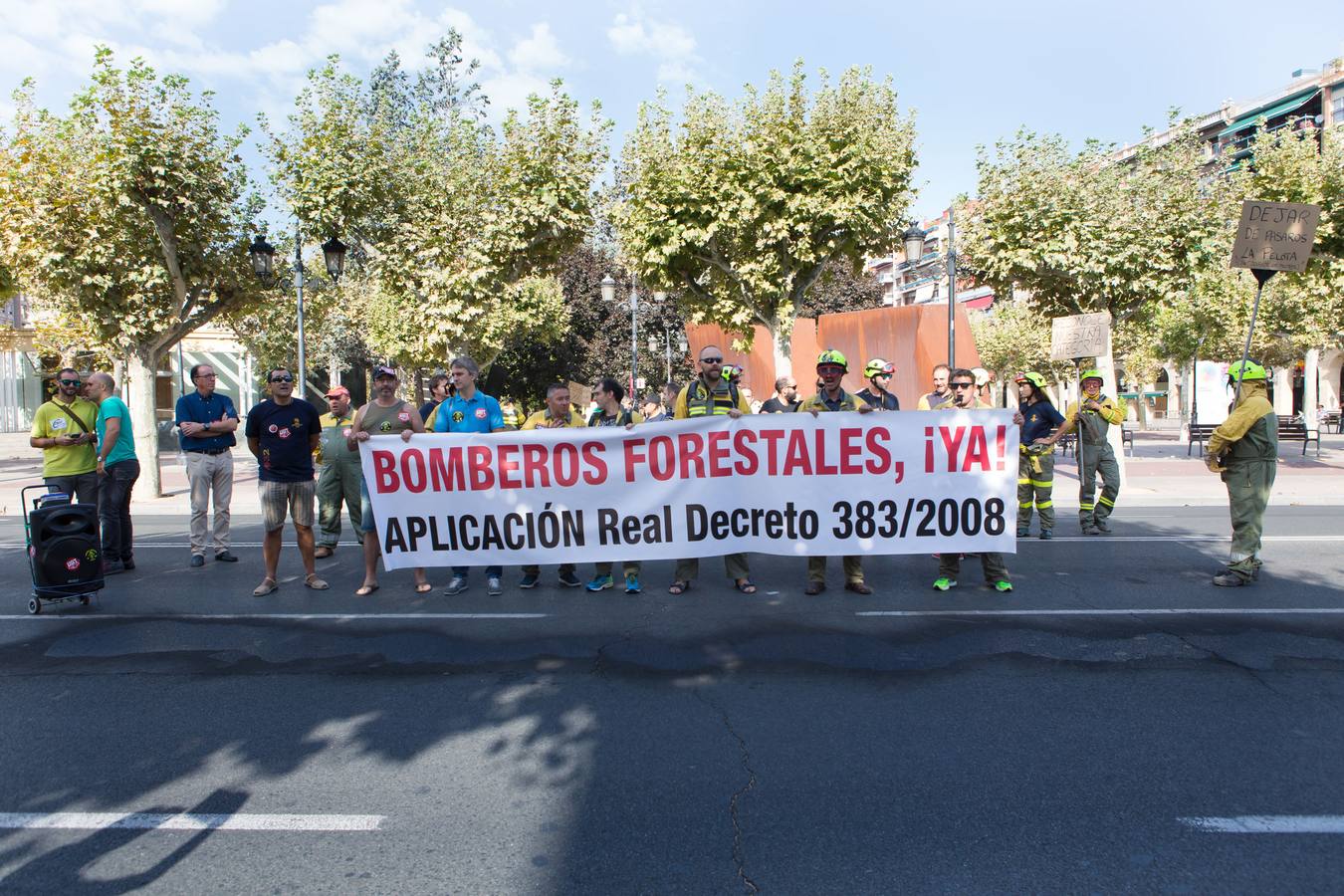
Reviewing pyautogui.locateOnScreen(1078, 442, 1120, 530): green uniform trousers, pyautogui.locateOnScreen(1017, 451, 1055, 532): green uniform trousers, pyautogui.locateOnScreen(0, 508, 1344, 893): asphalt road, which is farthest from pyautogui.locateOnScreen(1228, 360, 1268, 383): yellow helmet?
pyautogui.locateOnScreen(1078, 442, 1120, 530): green uniform trousers

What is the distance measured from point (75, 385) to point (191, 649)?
3.44 meters

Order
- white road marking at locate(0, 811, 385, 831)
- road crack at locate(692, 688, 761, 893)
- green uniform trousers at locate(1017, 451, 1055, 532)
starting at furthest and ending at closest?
green uniform trousers at locate(1017, 451, 1055, 532) → white road marking at locate(0, 811, 385, 831) → road crack at locate(692, 688, 761, 893)

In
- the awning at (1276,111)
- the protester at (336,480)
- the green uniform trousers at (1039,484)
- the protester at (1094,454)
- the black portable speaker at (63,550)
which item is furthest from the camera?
the awning at (1276,111)

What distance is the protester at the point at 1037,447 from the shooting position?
9953mm

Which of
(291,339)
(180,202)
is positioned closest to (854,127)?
(180,202)

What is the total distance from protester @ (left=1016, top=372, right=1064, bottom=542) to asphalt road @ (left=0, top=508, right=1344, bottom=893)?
2.75 metres

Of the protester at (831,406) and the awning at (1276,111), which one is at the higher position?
the awning at (1276,111)

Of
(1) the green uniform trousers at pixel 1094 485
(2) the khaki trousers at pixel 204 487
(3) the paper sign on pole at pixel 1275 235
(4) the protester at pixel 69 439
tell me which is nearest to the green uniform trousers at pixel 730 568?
(2) the khaki trousers at pixel 204 487

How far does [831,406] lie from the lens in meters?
7.37

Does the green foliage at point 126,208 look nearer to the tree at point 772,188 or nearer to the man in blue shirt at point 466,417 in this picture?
the tree at point 772,188

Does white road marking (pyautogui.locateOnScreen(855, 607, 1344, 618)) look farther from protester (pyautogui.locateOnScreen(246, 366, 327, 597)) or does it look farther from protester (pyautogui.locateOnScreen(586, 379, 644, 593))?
protester (pyautogui.locateOnScreen(246, 366, 327, 597))

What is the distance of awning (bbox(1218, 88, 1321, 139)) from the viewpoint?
2138 inches

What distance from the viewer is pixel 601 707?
468cm

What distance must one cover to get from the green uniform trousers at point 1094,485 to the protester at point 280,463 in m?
8.44
